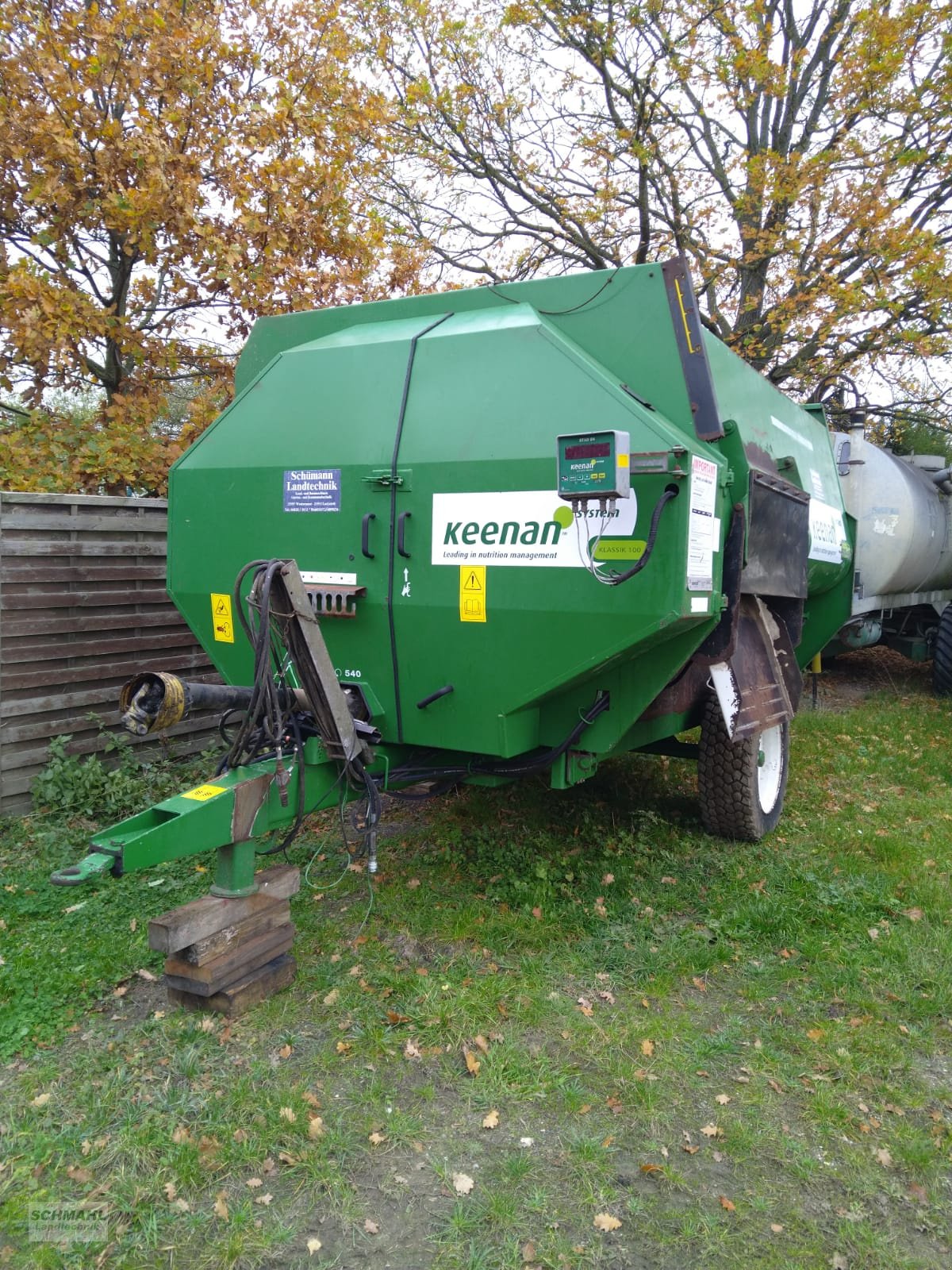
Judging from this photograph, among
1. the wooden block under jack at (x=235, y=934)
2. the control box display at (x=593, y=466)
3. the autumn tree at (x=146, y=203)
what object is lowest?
the wooden block under jack at (x=235, y=934)

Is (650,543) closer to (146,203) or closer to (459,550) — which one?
(459,550)

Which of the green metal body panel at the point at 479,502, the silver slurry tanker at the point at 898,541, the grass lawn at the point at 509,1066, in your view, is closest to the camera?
the grass lawn at the point at 509,1066

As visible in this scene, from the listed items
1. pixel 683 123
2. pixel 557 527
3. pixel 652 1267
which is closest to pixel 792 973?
pixel 652 1267

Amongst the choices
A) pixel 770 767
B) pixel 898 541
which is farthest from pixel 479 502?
pixel 898 541

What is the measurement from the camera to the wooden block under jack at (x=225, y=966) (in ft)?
10.3

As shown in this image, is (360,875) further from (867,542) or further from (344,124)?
(344,124)

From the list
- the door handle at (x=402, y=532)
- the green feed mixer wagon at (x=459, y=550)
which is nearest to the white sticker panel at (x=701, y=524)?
the green feed mixer wagon at (x=459, y=550)

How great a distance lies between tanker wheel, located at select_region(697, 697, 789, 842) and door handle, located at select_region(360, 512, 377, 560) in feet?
6.80

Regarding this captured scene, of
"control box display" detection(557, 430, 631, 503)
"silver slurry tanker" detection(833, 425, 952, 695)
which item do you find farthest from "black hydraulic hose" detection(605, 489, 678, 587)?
"silver slurry tanker" detection(833, 425, 952, 695)

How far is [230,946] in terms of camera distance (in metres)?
3.26

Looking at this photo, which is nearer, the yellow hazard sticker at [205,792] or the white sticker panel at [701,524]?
the yellow hazard sticker at [205,792]

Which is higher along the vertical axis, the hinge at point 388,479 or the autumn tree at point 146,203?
the autumn tree at point 146,203

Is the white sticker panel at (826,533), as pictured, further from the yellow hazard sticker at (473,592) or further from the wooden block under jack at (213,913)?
the wooden block under jack at (213,913)

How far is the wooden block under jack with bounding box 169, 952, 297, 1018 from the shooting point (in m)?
3.20
